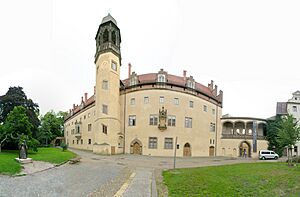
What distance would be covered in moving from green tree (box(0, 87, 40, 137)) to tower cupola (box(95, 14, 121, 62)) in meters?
14.9

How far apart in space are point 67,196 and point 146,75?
40142mm

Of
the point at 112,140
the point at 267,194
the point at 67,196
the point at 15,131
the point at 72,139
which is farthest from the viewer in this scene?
the point at 72,139

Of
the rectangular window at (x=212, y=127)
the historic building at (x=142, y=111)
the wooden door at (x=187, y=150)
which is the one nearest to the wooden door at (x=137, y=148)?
the historic building at (x=142, y=111)

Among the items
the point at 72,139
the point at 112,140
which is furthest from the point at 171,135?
the point at 72,139

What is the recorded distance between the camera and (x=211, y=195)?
10.3 m

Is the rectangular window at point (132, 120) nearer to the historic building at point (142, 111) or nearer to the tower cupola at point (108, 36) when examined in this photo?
the historic building at point (142, 111)

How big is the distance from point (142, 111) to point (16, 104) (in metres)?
20.3

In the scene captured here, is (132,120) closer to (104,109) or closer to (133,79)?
(104,109)

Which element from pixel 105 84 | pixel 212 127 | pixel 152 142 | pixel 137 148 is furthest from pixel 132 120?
pixel 212 127

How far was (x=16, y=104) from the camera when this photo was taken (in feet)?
116

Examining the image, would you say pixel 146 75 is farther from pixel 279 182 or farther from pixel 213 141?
pixel 279 182

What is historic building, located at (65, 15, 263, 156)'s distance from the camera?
4250 centimetres

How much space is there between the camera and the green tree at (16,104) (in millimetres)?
34625

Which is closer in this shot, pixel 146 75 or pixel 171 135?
pixel 171 135
